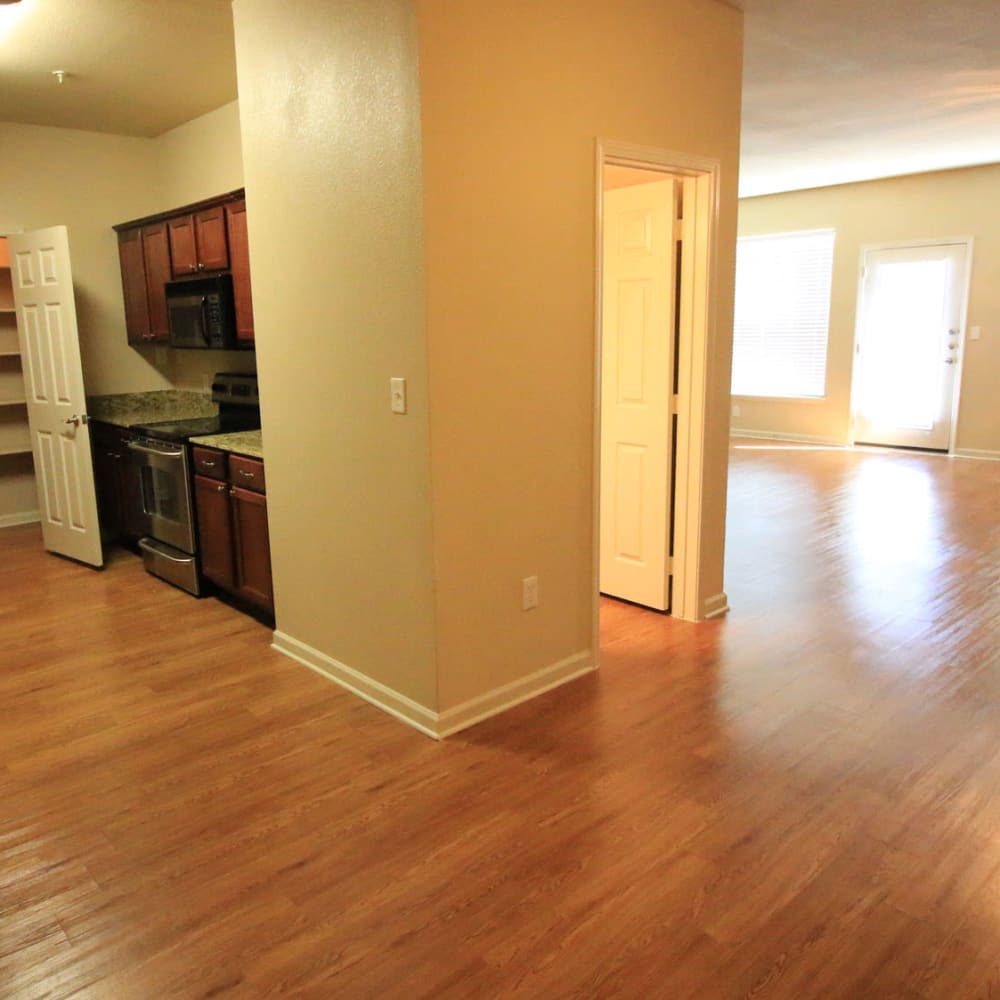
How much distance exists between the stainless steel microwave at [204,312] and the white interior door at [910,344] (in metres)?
6.68

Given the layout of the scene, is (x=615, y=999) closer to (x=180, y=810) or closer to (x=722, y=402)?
(x=180, y=810)

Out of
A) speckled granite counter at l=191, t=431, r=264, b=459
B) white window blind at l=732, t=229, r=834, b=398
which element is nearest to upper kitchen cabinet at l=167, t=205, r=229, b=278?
speckled granite counter at l=191, t=431, r=264, b=459

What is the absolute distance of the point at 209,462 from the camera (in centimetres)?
409

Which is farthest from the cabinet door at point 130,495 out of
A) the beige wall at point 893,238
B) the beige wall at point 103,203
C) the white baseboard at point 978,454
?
the white baseboard at point 978,454

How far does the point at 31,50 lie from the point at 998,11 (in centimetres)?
435

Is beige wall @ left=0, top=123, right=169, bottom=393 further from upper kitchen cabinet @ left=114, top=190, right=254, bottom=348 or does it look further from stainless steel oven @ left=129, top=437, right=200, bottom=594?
stainless steel oven @ left=129, top=437, right=200, bottom=594

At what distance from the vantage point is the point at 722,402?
12.4 feet

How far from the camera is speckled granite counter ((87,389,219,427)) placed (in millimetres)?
5655

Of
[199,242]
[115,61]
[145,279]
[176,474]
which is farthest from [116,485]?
[115,61]

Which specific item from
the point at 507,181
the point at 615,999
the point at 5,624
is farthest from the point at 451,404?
the point at 5,624

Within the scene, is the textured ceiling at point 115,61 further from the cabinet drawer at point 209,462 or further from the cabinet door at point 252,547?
the cabinet door at point 252,547

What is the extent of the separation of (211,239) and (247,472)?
1.55 m

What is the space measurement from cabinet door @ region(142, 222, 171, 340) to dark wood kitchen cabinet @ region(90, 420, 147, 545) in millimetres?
732

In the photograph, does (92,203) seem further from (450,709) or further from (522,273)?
(450,709)
